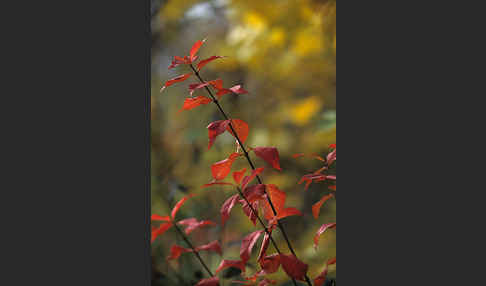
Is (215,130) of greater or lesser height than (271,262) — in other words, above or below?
above

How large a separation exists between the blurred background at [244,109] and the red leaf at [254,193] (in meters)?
0.39

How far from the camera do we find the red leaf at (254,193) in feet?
2.04

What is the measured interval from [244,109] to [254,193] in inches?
50.6

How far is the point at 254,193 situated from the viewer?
24.6 inches

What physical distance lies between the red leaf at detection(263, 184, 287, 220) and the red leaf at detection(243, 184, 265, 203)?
35mm

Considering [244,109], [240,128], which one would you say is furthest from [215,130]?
[244,109]

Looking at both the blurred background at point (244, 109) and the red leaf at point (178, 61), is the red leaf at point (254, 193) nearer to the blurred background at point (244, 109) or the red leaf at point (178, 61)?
the red leaf at point (178, 61)

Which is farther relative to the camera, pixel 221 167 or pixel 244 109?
pixel 244 109

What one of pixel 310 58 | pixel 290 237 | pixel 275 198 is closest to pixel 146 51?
pixel 275 198

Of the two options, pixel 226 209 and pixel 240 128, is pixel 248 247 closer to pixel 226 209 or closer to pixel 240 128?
pixel 226 209

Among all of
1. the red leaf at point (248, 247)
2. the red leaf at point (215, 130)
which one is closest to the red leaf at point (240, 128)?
the red leaf at point (215, 130)

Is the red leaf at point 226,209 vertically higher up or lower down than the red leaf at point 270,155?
lower down

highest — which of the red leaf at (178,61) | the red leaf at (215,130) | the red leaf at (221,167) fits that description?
the red leaf at (178,61)

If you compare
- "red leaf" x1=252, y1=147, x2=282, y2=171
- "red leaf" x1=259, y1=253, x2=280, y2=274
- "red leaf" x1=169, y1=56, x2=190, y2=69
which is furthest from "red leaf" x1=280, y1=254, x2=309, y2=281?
"red leaf" x1=169, y1=56, x2=190, y2=69
